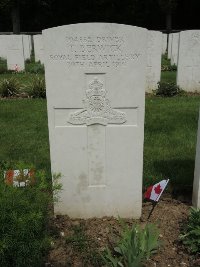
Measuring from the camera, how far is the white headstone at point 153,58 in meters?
9.62

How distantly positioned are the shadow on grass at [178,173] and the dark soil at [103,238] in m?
0.31

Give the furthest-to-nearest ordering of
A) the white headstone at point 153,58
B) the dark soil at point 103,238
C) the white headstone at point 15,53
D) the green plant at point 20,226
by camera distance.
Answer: the white headstone at point 15,53 → the white headstone at point 153,58 → the dark soil at point 103,238 → the green plant at point 20,226

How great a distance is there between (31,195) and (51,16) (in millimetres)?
34238

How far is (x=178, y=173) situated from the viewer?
16.1 ft

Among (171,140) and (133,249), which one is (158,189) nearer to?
(133,249)

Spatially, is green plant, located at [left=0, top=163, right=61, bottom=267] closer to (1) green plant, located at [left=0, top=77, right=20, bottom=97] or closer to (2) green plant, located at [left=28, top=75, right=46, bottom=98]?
Answer: (2) green plant, located at [left=28, top=75, right=46, bottom=98]

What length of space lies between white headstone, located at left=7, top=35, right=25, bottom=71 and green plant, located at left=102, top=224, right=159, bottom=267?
468 inches

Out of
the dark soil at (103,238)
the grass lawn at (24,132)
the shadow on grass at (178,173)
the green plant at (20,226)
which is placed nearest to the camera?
the green plant at (20,226)

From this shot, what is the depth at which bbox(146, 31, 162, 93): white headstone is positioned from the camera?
31.6ft

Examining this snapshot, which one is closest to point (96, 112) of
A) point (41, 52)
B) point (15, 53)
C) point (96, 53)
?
point (96, 53)

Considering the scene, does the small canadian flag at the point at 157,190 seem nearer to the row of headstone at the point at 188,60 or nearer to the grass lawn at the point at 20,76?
the row of headstone at the point at 188,60

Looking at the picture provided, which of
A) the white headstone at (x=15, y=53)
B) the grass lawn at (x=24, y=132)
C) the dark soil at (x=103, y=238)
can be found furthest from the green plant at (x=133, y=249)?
the white headstone at (x=15, y=53)

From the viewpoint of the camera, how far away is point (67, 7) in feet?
112

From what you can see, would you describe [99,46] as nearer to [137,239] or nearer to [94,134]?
[94,134]
